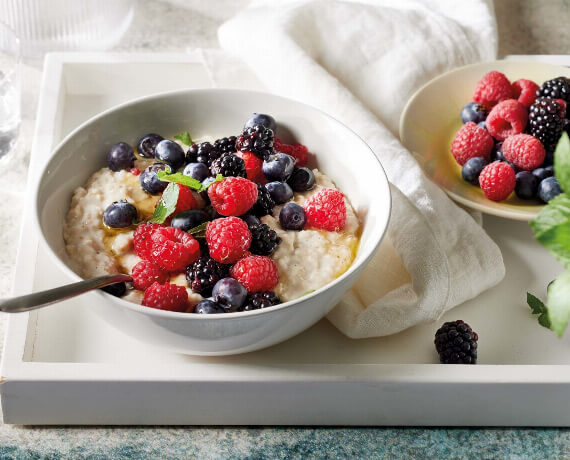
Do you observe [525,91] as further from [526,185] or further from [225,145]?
[225,145]

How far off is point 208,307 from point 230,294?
4cm

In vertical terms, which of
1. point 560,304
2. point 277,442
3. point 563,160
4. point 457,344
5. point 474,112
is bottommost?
point 277,442

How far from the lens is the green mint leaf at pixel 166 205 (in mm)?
1464

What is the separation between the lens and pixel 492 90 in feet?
6.48

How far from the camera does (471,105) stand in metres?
2.00

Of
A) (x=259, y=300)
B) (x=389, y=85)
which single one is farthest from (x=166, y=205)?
(x=389, y=85)

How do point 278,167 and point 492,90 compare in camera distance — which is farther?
point 492,90

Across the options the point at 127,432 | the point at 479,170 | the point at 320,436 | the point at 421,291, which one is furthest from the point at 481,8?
the point at 127,432

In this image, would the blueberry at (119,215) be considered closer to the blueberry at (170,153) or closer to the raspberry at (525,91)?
the blueberry at (170,153)

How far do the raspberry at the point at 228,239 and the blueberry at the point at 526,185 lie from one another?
73 centimetres

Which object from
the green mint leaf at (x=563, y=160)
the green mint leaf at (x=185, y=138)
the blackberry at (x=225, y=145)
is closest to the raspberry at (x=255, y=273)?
the blackberry at (x=225, y=145)

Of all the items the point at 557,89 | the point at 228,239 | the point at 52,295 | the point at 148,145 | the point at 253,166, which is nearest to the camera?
the point at 52,295

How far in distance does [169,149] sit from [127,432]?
1.89ft

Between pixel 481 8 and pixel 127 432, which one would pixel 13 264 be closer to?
pixel 127 432
